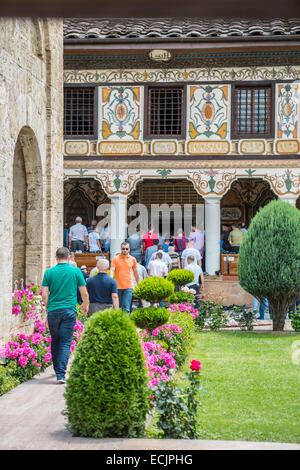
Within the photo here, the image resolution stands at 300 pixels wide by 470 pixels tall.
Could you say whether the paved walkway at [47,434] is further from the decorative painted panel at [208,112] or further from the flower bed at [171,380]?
the decorative painted panel at [208,112]

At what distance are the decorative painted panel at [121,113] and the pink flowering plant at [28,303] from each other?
12137 millimetres

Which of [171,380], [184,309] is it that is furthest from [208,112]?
[171,380]

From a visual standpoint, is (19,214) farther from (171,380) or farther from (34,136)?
(171,380)

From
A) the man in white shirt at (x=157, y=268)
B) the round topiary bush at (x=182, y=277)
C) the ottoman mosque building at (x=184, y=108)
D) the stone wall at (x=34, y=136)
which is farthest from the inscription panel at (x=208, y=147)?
the stone wall at (x=34, y=136)

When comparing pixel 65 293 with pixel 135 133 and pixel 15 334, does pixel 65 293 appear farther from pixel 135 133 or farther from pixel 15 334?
pixel 135 133

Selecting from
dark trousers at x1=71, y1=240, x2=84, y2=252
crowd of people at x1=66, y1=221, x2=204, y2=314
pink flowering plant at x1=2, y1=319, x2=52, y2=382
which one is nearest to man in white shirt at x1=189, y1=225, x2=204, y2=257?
crowd of people at x1=66, y1=221, x2=204, y2=314

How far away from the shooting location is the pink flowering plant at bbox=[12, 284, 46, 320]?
10.5 m

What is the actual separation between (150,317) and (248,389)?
1722mm

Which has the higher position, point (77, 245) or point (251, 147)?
point (251, 147)

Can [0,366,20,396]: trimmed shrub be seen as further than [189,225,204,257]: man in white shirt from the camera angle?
No

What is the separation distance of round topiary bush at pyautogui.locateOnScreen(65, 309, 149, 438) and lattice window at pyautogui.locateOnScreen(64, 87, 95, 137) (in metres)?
17.2

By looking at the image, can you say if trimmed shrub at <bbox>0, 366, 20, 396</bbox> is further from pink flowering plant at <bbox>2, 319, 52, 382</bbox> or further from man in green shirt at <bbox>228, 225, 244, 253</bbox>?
man in green shirt at <bbox>228, 225, 244, 253</bbox>

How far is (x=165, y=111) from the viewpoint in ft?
76.2

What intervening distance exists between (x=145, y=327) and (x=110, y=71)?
13572 mm
